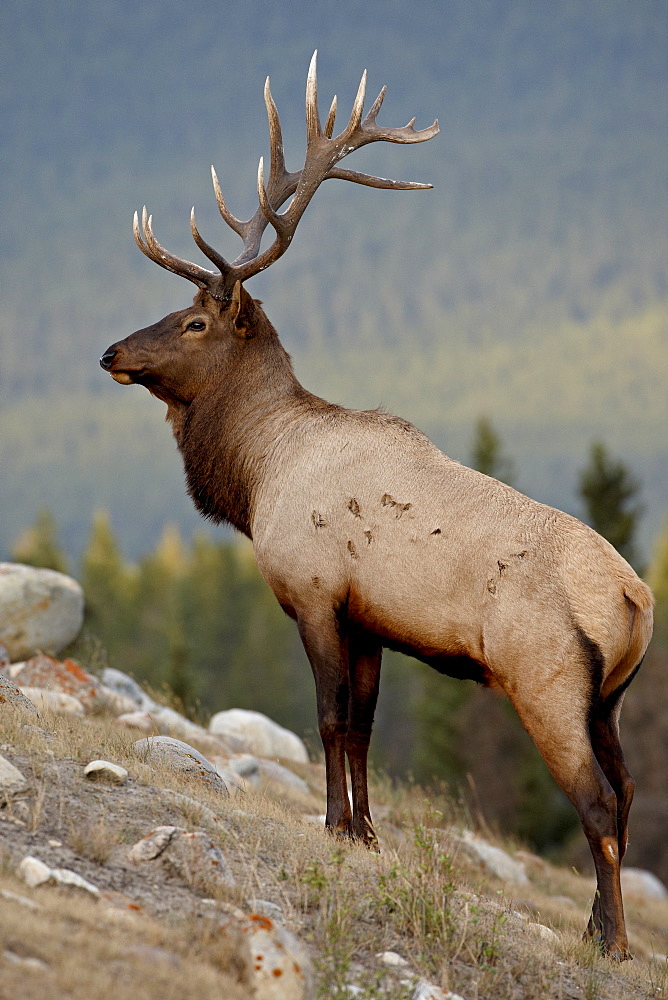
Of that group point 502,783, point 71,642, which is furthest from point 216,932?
point 502,783

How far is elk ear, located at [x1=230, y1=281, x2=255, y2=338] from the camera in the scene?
8484 millimetres

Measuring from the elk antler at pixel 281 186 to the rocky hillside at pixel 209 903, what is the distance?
353cm

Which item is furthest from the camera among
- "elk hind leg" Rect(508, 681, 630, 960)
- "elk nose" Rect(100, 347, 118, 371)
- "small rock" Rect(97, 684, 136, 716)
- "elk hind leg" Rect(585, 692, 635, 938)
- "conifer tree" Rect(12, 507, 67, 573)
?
"conifer tree" Rect(12, 507, 67, 573)

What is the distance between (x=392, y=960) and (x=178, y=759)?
2889mm

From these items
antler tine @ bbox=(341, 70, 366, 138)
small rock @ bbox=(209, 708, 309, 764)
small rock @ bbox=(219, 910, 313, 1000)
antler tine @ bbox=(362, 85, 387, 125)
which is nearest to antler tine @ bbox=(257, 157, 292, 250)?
antler tine @ bbox=(341, 70, 366, 138)

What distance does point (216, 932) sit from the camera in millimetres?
4477

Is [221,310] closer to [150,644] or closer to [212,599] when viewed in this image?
[150,644]

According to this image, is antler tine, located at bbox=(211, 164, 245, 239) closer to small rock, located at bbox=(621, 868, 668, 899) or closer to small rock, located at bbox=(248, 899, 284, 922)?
small rock, located at bbox=(248, 899, 284, 922)

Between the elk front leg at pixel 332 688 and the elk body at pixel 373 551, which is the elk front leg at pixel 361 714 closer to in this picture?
the elk body at pixel 373 551

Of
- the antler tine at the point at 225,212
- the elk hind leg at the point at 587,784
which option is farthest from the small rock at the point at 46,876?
the antler tine at the point at 225,212

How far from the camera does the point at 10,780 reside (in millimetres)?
5562

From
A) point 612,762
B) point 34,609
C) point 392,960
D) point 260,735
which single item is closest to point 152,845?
point 392,960

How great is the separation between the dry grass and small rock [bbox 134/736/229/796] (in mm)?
204

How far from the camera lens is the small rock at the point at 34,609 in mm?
13203
